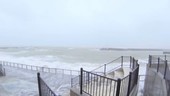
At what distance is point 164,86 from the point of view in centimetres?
743

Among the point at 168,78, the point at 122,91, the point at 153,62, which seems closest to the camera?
the point at 122,91

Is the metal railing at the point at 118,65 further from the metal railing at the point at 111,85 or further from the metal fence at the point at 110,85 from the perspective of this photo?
the metal railing at the point at 111,85

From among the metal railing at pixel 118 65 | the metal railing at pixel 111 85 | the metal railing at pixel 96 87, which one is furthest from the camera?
the metal railing at pixel 118 65

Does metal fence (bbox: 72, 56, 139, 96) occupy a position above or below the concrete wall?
above

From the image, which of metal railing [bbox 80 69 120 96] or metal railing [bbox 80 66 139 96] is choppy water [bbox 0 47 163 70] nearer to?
metal railing [bbox 80 69 120 96]

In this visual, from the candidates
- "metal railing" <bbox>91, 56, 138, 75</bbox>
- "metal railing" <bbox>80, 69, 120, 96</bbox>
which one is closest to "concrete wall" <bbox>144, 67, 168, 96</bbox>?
"metal railing" <bbox>91, 56, 138, 75</bbox>

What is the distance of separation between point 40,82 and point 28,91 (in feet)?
30.4

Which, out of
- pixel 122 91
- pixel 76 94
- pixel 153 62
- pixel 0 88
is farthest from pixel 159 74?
pixel 0 88

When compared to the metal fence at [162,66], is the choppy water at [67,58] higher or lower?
lower

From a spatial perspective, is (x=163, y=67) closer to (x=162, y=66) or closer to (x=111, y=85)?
(x=162, y=66)

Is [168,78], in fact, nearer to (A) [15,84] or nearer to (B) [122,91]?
(B) [122,91]

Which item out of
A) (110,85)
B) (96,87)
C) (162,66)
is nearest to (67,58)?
(162,66)

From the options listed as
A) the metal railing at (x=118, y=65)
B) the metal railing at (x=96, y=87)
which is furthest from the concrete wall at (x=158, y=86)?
the metal railing at (x=96, y=87)

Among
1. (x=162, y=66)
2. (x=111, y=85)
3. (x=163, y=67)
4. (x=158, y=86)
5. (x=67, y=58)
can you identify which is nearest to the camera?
(x=111, y=85)
